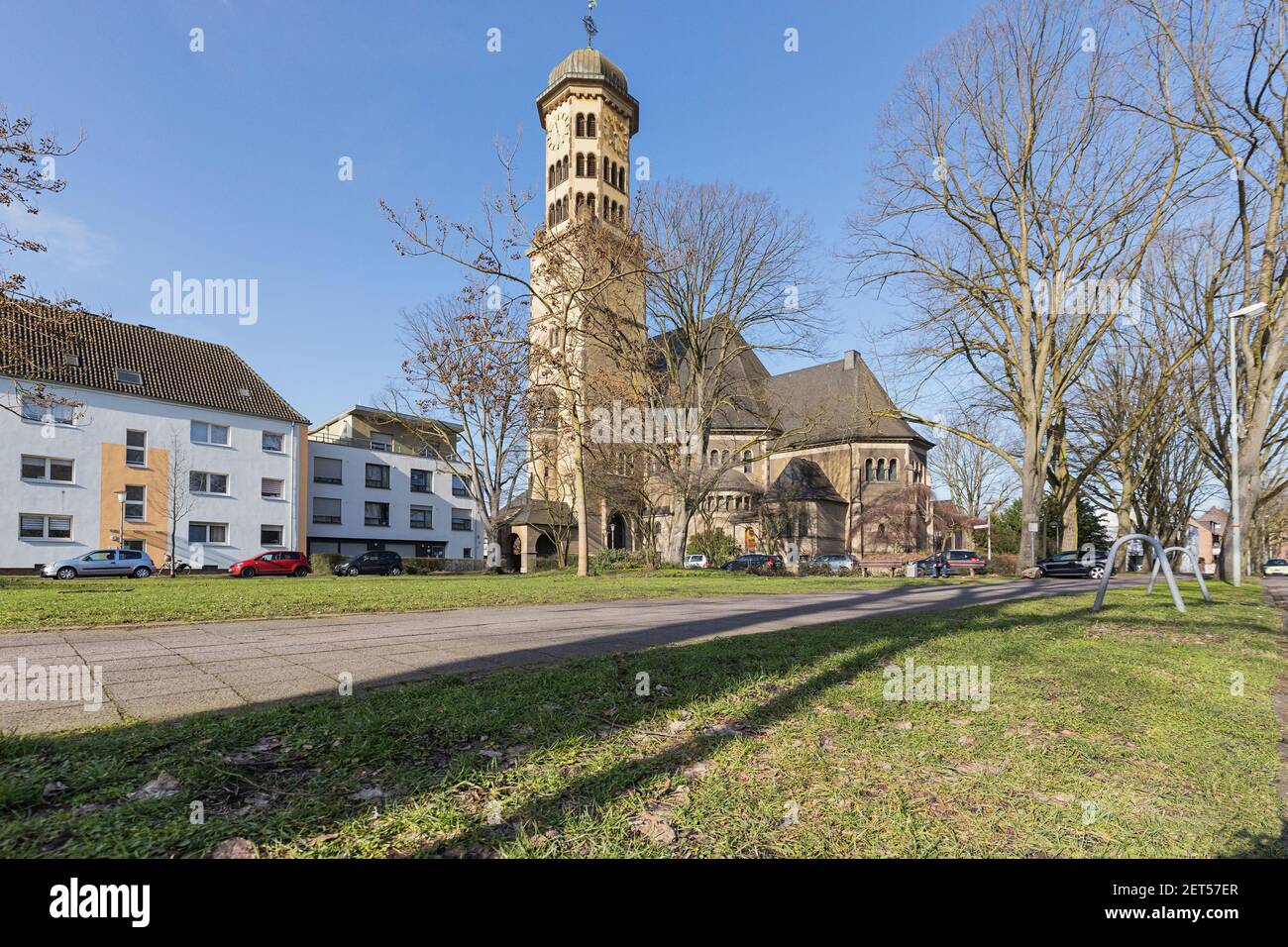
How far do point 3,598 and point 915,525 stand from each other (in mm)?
49668

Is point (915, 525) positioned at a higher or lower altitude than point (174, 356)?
lower

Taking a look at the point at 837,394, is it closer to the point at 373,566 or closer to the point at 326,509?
the point at 373,566

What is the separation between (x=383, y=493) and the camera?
166 ft

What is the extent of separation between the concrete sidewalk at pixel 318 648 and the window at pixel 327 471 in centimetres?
4258

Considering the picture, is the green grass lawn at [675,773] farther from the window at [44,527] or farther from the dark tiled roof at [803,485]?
the dark tiled roof at [803,485]

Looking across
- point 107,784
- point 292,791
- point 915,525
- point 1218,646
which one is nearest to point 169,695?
point 107,784

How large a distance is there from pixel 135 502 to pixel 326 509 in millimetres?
13638

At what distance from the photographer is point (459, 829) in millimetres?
2324

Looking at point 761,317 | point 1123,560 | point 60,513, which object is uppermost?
point 761,317

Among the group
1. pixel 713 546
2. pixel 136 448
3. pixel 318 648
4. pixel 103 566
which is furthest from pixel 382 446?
pixel 318 648

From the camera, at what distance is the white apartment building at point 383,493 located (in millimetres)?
47750

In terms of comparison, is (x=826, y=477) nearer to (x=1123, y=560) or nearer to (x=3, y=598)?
(x=1123, y=560)

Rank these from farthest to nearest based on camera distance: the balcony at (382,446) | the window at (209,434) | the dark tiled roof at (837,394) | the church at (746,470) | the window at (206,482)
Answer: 1. the balcony at (382,446)
2. the dark tiled roof at (837,394)
3. the church at (746,470)
4. the window at (209,434)
5. the window at (206,482)

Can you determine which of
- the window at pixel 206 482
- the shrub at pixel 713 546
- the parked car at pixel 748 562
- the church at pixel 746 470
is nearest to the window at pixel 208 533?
the window at pixel 206 482
